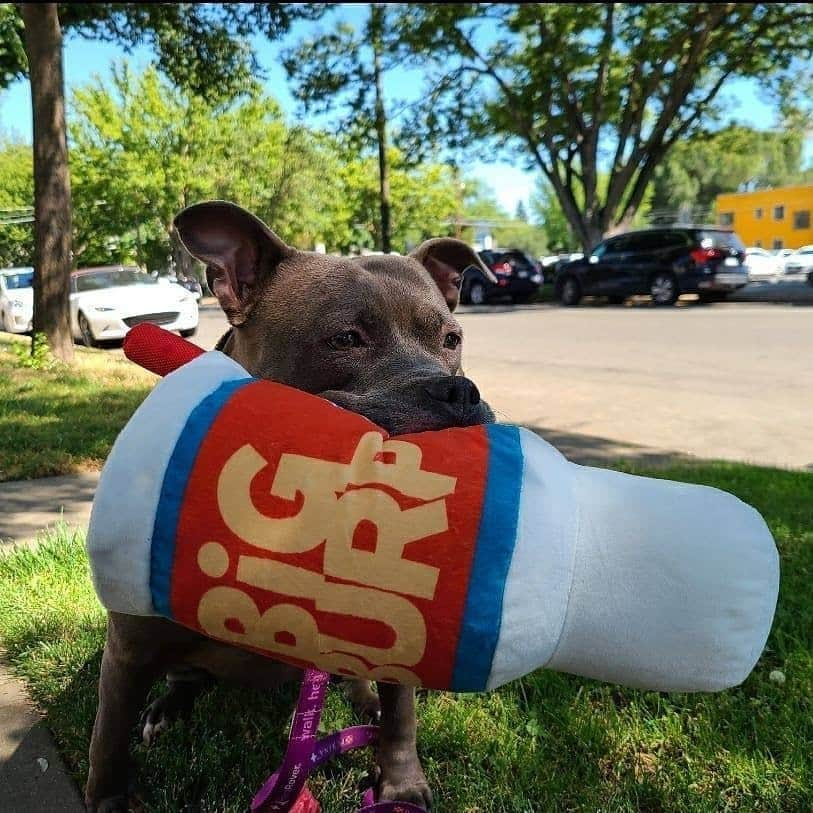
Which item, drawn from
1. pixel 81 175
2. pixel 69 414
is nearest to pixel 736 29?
pixel 69 414

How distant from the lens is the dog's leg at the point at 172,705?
241cm

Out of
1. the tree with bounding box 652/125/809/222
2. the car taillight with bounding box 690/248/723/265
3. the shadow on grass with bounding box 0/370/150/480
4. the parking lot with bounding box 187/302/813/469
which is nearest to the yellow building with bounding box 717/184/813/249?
the tree with bounding box 652/125/809/222

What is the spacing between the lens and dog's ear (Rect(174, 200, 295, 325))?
2.33 metres

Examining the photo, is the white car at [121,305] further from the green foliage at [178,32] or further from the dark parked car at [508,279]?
the dark parked car at [508,279]

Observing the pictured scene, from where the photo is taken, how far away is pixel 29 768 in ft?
7.35

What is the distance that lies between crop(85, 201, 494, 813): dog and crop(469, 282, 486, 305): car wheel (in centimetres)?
2292

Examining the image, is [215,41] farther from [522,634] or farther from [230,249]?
[522,634]

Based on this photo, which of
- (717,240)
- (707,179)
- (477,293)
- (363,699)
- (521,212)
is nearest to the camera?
(363,699)

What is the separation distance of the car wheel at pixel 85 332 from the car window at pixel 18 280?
6446 mm

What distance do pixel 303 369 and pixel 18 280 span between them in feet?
69.5

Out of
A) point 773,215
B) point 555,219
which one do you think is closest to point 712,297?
point 773,215

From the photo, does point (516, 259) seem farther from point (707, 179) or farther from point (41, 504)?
point (707, 179)

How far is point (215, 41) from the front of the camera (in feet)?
39.5

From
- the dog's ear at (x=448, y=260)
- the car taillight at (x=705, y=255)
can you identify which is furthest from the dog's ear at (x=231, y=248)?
the car taillight at (x=705, y=255)
